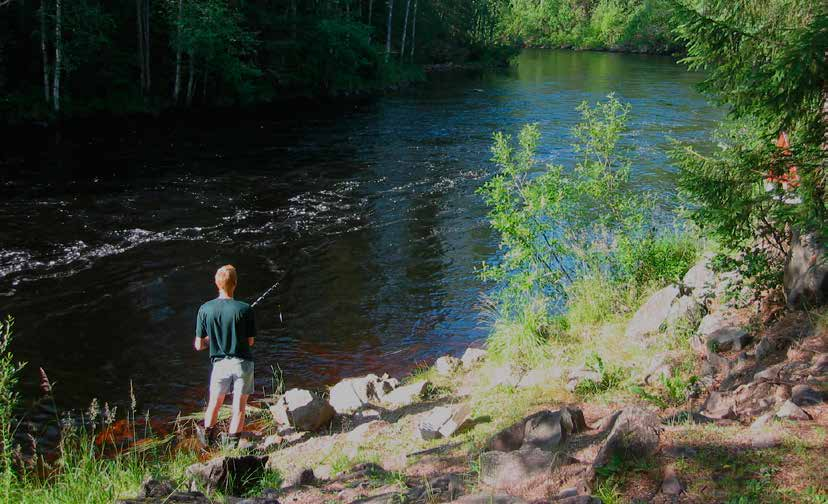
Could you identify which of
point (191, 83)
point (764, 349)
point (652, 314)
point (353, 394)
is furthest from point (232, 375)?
point (191, 83)

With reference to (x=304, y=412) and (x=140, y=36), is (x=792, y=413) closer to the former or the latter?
(x=304, y=412)

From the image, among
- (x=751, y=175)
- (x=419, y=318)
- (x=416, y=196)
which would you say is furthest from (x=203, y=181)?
(x=751, y=175)

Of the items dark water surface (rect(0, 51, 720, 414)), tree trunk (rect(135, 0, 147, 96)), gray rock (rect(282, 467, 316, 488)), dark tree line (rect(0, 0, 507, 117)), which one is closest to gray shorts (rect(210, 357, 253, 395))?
dark water surface (rect(0, 51, 720, 414))

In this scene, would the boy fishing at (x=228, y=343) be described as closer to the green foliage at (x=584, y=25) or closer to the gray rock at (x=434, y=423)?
the gray rock at (x=434, y=423)

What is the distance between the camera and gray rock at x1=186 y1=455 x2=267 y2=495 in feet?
16.9

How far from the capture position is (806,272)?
6258 mm

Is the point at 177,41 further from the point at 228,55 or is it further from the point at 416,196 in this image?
the point at 416,196

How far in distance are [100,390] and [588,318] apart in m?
5.97

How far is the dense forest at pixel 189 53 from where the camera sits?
25.1 meters

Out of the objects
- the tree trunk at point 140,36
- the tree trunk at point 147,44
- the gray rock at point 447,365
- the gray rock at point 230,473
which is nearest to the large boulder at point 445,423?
the gray rock at point 230,473

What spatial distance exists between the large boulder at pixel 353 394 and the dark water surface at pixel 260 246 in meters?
0.81

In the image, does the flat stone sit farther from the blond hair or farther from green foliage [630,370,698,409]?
the blond hair

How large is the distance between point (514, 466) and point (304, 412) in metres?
3.77

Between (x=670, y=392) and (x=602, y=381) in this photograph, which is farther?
(x=602, y=381)
